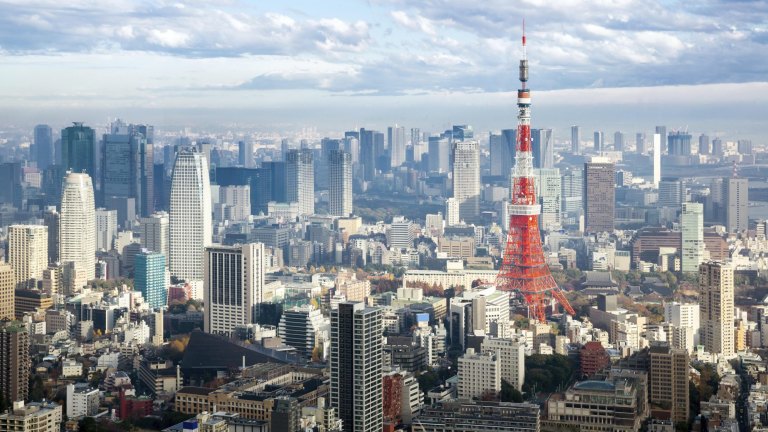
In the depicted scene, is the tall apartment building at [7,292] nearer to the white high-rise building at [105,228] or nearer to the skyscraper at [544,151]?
the white high-rise building at [105,228]

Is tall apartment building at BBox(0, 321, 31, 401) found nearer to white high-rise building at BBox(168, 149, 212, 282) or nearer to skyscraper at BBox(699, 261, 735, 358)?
skyscraper at BBox(699, 261, 735, 358)

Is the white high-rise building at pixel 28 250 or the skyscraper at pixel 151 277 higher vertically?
the white high-rise building at pixel 28 250

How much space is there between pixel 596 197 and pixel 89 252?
35.7 feet

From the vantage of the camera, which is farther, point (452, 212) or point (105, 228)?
point (452, 212)

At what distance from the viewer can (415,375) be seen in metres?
12.1

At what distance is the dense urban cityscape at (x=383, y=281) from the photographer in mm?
10609

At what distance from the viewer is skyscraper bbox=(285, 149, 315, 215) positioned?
90.6ft

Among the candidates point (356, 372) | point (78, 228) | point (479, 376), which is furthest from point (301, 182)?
point (356, 372)

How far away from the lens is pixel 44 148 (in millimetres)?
21484

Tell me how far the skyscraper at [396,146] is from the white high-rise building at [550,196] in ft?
10.8

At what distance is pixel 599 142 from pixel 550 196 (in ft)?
7.88

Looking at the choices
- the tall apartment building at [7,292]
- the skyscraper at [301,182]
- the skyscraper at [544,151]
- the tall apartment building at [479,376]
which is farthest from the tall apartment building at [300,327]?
the skyscraper at [301,182]

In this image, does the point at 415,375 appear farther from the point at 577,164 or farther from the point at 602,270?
the point at 577,164

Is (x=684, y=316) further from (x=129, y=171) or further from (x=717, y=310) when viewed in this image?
(x=129, y=171)
